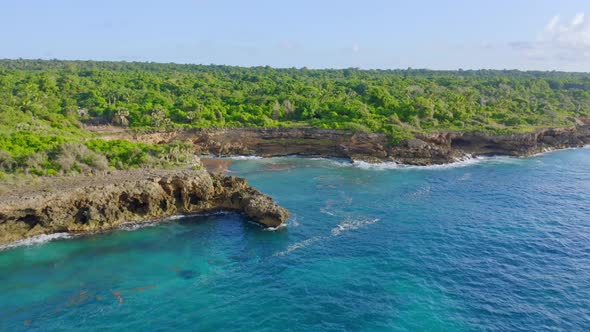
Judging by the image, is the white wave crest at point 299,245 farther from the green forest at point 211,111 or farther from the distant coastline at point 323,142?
the distant coastline at point 323,142

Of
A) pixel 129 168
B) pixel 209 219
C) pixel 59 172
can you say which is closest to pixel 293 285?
pixel 209 219

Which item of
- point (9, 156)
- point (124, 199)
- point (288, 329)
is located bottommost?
point (288, 329)

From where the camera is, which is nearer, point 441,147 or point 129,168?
point 129,168

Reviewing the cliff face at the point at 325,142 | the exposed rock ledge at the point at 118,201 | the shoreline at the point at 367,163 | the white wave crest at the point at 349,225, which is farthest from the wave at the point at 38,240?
the cliff face at the point at 325,142

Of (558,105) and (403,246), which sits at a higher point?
(558,105)

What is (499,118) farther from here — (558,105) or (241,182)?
(241,182)

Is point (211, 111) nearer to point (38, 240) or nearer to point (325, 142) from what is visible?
point (325, 142)

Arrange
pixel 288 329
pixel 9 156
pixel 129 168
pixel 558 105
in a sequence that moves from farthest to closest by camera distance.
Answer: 1. pixel 558 105
2. pixel 129 168
3. pixel 9 156
4. pixel 288 329
